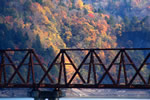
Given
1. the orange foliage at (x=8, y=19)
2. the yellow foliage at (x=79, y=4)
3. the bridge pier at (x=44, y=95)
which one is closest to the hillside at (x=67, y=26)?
the yellow foliage at (x=79, y=4)

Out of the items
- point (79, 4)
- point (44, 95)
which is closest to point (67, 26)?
point (79, 4)

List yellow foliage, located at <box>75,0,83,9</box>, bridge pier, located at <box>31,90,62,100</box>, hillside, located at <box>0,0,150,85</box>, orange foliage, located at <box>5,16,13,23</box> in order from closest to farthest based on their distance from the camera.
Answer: bridge pier, located at <box>31,90,62,100</box>, hillside, located at <box>0,0,150,85</box>, orange foliage, located at <box>5,16,13,23</box>, yellow foliage, located at <box>75,0,83,9</box>

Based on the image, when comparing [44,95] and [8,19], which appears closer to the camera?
[44,95]

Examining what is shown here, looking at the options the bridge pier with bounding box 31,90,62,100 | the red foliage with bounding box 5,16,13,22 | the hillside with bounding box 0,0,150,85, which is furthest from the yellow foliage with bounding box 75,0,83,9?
the bridge pier with bounding box 31,90,62,100

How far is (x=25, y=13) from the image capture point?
3848 inches

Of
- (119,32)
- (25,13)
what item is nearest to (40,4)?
(25,13)

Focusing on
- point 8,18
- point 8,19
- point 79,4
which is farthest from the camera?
point 79,4

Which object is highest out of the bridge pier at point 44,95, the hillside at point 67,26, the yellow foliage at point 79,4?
the yellow foliage at point 79,4

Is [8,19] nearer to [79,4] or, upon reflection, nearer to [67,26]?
[67,26]

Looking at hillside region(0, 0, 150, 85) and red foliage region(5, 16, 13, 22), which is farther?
red foliage region(5, 16, 13, 22)

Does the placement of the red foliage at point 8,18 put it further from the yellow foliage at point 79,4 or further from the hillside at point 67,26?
the yellow foliage at point 79,4

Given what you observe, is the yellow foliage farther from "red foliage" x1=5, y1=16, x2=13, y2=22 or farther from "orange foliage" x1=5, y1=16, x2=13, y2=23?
"red foliage" x1=5, y1=16, x2=13, y2=22

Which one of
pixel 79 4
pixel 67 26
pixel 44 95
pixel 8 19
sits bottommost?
pixel 67 26

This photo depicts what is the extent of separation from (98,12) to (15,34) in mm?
27068
